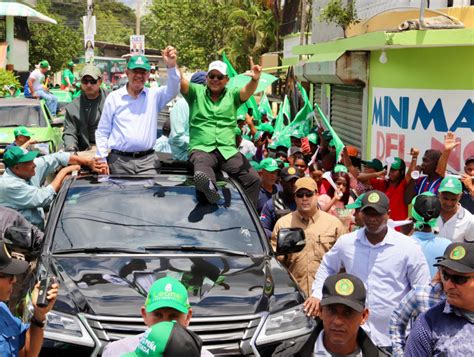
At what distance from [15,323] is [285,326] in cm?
187

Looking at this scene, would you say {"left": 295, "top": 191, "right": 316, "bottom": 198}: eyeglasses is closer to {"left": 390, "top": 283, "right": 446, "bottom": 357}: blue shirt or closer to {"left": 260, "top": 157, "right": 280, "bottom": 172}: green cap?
{"left": 260, "top": 157, "right": 280, "bottom": 172}: green cap

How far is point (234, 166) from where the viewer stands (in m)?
8.30

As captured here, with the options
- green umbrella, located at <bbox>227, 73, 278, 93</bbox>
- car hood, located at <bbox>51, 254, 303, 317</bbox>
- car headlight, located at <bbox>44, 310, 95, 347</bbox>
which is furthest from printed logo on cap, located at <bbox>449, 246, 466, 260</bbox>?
green umbrella, located at <bbox>227, 73, 278, 93</bbox>

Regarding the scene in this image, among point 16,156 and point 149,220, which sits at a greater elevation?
point 16,156

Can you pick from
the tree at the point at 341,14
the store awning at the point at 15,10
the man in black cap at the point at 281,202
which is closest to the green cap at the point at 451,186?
the man in black cap at the point at 281,202

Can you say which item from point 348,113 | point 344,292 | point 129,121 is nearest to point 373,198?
point 344,292

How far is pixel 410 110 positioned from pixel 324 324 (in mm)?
8202

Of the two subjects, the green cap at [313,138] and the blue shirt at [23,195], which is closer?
the blue shirt at [23,195]

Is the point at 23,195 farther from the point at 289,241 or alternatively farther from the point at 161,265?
the point at 289,241

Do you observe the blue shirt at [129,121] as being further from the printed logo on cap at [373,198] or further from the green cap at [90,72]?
the printed logo on cap at [373,198]

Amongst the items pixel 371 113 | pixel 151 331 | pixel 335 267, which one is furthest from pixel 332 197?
pixel 151 331

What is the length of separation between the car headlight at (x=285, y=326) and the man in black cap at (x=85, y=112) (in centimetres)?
453

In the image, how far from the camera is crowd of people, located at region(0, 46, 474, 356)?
414 centimetres

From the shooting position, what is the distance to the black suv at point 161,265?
5.50 meters
